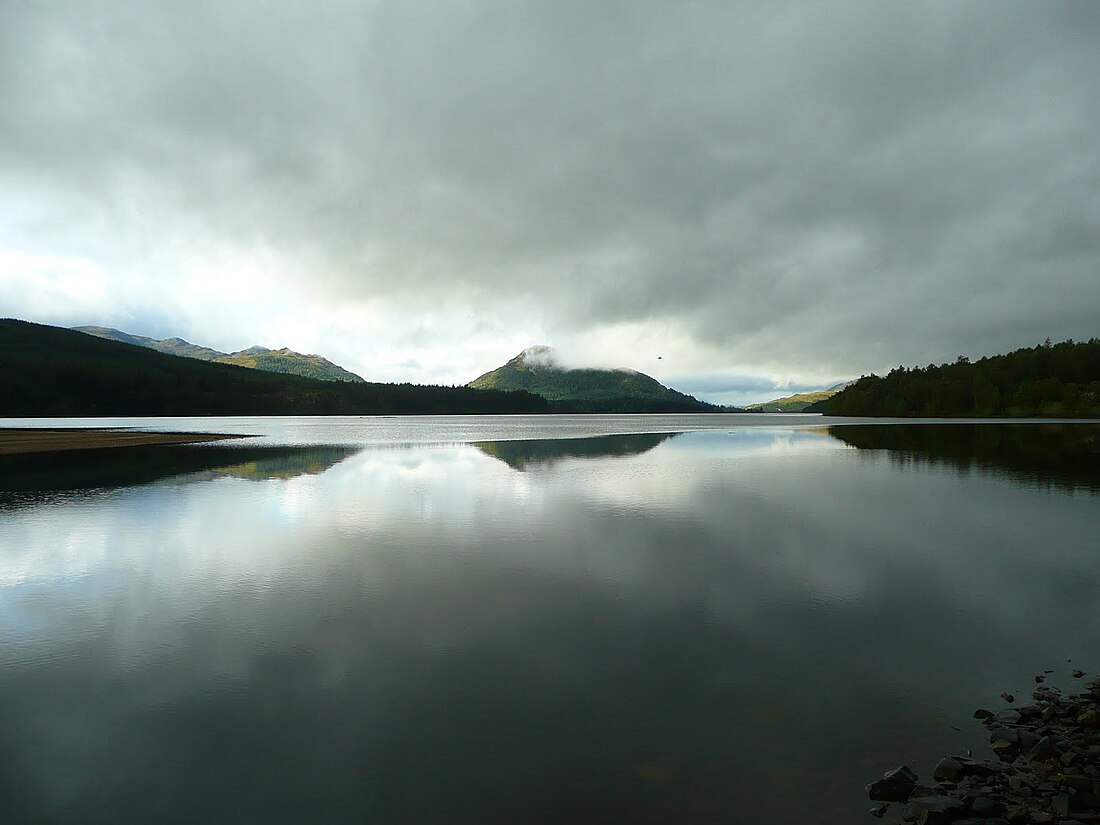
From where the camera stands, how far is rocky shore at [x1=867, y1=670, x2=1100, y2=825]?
7191 mm

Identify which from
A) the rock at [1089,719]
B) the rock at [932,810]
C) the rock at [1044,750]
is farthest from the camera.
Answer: the rock at [1089,719]

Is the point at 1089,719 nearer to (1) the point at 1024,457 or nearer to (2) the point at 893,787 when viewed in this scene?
(2) the point at 893,787

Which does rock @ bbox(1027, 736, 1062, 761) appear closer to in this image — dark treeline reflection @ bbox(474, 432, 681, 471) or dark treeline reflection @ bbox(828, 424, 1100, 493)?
dark treeline reflection @ bbox(828, 424, 1100, 493)

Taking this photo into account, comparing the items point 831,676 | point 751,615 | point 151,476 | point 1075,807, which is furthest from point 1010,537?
point 151,476

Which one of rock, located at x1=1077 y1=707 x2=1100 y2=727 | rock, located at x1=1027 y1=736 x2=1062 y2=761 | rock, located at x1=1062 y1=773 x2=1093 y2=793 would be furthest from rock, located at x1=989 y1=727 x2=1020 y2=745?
rock, located at x1=1077 y1=707 x2=1100 y2=727

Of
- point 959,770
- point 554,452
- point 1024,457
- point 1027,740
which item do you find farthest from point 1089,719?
point 1024,457

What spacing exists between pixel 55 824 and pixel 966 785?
455 inches

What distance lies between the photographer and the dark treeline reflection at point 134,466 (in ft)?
114

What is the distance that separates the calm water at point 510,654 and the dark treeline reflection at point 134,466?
9020 mm

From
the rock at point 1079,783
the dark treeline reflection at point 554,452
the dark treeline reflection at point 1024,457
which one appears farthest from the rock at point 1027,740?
the dark treeline reflection at point 554,452

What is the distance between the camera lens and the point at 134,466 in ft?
153

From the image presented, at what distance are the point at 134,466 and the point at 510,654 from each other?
46862mm

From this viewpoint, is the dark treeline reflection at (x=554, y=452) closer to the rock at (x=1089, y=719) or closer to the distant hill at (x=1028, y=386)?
the rock at (x=1089, y=719)

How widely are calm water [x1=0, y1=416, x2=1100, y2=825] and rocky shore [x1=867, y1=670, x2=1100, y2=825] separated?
405mm
